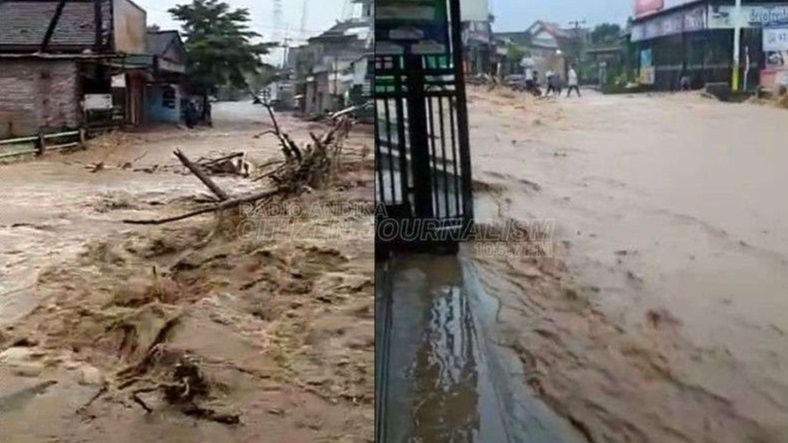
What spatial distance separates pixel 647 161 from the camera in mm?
2189

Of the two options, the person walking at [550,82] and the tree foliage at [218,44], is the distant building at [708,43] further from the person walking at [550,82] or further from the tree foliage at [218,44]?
the tree foliage at [218,44]

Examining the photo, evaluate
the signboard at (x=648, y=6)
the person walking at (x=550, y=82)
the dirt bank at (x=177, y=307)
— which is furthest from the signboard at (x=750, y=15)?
the dirt bank at (x=177, y=307)

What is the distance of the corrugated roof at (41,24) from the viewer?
4.54 ft

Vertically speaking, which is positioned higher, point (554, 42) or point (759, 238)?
point (554, 42)

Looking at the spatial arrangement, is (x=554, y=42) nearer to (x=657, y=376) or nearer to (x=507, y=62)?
(x=507, y=62)

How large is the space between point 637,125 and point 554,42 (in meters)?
0.29

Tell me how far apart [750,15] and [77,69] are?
1420 millimetres

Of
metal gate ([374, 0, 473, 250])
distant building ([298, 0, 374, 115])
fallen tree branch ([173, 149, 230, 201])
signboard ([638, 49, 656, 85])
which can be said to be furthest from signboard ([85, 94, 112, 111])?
signboard ([638, 49, 656, 85])

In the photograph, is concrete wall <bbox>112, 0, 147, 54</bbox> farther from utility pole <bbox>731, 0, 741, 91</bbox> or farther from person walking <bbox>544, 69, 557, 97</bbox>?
utility pole <bbox>731, 0, 741, 91</bbox>

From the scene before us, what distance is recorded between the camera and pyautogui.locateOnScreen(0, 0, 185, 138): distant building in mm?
1403

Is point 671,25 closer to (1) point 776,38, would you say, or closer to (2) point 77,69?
(1) point 776,38

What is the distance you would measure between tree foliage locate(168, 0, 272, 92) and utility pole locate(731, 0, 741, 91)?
3.44 feet

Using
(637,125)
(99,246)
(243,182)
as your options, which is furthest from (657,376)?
(99,246)

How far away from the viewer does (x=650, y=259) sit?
2250 mm
